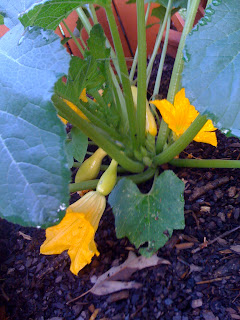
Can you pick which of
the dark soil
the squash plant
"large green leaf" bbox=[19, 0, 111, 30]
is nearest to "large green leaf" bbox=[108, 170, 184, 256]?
the squash plant

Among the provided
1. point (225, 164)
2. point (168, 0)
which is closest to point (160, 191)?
point (225, 164)

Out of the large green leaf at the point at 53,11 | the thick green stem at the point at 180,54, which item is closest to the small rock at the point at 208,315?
the thick green stem at the point at 180,54

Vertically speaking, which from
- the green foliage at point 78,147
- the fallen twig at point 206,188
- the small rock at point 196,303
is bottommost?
the small rock at point 196,303

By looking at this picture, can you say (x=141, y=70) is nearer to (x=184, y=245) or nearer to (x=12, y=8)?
(x=12, y=8)

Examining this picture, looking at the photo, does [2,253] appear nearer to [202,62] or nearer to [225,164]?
[225,164]

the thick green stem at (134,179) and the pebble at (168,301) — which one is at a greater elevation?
the thick green stem at (134,179)

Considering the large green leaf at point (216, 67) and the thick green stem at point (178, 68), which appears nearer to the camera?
the large green leaf at point (216, 67)

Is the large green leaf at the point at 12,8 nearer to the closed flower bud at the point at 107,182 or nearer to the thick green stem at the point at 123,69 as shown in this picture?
the thick green stem at the point at 123,69
